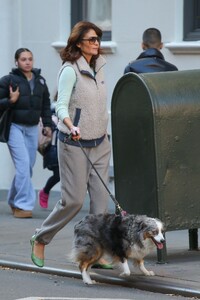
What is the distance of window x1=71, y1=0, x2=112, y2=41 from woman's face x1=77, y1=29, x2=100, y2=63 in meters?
6.01

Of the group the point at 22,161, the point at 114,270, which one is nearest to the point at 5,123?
the point at 22,161

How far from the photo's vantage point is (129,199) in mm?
10016

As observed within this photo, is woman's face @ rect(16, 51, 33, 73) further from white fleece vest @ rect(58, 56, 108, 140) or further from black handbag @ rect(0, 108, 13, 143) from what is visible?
white fleece vest @ rect(58, 56, 108, 140)

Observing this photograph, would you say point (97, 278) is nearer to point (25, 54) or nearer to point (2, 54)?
point (25, 54)

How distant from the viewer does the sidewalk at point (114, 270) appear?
884 centimetres

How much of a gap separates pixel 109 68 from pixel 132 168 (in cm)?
528

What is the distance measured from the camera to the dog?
8.76 meters

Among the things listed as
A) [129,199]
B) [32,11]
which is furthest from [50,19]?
[129,199]

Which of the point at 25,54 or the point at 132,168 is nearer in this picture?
the point at 132,168

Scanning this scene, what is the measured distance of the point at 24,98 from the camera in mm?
13172

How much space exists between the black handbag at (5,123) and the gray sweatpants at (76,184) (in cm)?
374

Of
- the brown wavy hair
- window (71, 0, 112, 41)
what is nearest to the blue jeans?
window (71, 0, 112, 41)

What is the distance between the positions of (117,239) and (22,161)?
447 centimetres

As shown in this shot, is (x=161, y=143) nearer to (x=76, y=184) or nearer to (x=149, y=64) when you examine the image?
(x=76, y=184)
